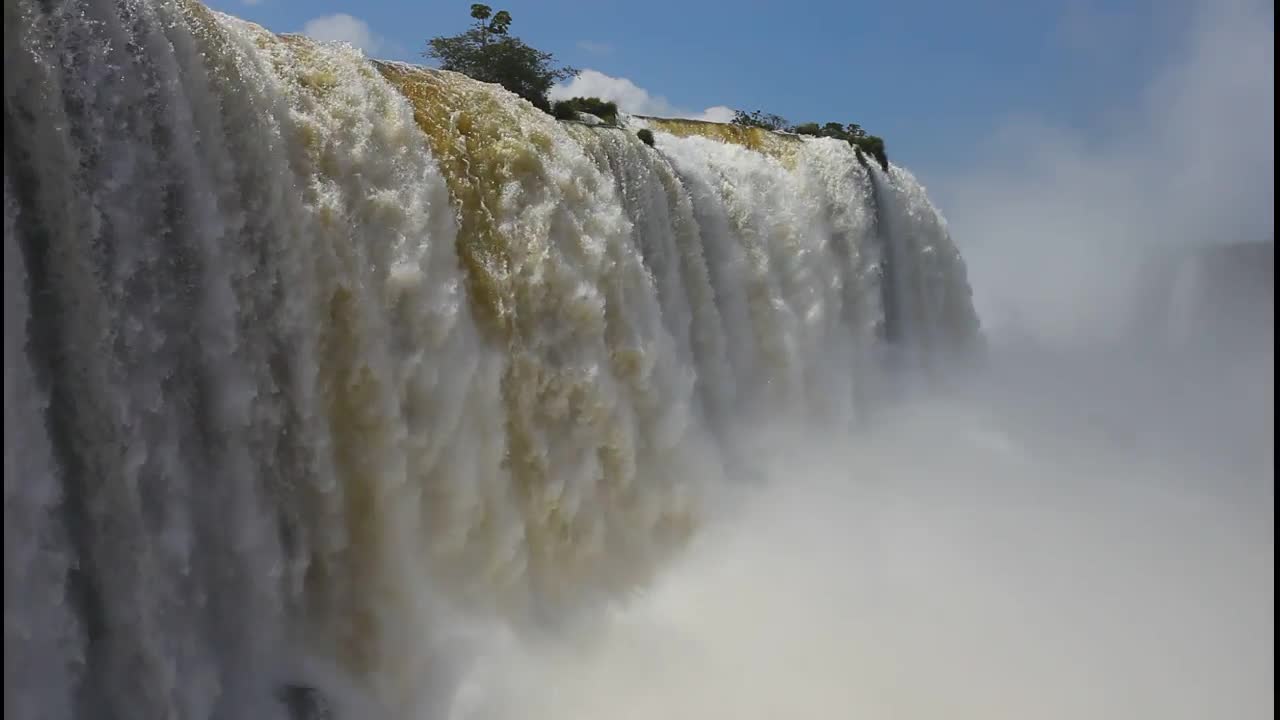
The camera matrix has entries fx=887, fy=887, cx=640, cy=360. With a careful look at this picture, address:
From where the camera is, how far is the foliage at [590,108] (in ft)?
43.7

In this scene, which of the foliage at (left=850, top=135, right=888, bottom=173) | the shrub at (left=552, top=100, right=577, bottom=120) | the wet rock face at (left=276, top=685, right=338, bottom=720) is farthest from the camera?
the foliage at (left=850, top=135, right=888, bottom=173)

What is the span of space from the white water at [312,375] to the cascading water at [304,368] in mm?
18

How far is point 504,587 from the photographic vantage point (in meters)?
6.40

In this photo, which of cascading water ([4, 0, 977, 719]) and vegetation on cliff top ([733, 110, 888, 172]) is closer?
cascading water ([4, 0, 977, 719])

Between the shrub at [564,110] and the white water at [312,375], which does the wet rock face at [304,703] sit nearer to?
the white water at [312,375]

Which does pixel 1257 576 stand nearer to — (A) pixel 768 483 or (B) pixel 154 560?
(A) pixel 768 483

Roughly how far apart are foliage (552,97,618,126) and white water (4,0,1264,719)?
13.7 ft

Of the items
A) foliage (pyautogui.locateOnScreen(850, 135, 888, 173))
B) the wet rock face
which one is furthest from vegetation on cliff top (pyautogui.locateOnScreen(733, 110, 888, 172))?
the wet rock face

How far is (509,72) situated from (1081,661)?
15966 mm

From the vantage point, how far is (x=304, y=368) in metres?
5.28

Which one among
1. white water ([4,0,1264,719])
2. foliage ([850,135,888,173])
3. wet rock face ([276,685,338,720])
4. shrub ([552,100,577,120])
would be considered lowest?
wet rock face ([276,685,338,720])

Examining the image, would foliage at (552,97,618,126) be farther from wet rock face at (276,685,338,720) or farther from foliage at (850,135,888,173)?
wet rock face at (276,685,338,720)

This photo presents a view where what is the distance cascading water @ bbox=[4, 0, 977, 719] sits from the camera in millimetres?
3951

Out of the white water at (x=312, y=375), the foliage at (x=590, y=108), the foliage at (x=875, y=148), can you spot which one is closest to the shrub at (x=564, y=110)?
the foliage at (x=590, y=108)
